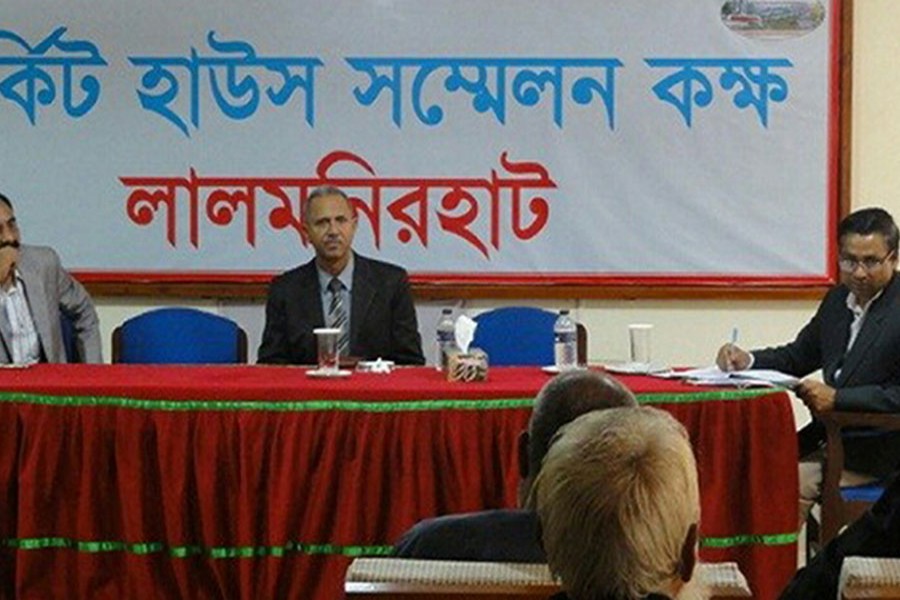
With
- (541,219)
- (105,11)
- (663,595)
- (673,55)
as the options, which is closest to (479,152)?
(541,219)

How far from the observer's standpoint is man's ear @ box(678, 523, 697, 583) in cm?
165

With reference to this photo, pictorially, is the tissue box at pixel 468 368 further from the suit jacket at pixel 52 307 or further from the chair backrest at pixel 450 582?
the chair backrest at pixel 450 582

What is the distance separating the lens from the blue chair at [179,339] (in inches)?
206

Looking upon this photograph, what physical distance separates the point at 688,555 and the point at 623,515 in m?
0.09

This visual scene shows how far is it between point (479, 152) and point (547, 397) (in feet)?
10.9

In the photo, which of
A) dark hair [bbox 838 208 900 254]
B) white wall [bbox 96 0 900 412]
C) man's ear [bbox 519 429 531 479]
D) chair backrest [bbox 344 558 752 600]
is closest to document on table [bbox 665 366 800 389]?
dark hair [bbox 838 208 900 254]

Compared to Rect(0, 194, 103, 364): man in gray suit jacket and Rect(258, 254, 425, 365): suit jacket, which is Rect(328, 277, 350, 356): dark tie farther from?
Rect(0, 194, 103, 364): man in gray suit jacket

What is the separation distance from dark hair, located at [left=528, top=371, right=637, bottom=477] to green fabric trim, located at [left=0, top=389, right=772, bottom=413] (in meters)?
1.43

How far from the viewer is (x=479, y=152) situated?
5770mm

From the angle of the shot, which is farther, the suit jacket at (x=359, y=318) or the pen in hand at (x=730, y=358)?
the suit jacket at (x=359, y=318)

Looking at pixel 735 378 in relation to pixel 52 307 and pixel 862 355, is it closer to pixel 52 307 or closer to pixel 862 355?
pixel 862 355

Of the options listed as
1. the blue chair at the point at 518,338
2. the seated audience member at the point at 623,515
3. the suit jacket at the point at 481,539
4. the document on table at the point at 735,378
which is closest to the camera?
the seated audience member at the point at 623,515

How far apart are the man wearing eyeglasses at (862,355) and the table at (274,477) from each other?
41 cm

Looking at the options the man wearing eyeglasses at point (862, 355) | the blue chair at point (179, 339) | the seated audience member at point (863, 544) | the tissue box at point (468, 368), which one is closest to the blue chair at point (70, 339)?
the blue chair at point (179, 339)
